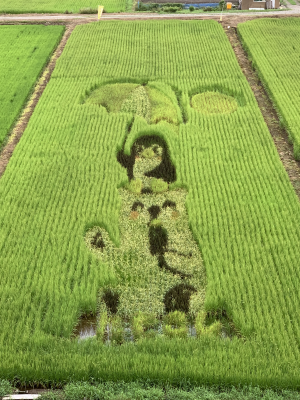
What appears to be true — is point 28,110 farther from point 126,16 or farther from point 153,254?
point 126,16

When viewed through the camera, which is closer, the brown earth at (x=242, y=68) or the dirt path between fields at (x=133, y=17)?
the brown earth at (x=242, y=68)

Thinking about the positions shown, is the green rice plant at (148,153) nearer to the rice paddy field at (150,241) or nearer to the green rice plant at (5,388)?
the rice paddy field at (150,241)

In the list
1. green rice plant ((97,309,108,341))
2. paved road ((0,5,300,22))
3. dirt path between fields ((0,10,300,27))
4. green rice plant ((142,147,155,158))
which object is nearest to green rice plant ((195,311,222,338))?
green rice plant ((97,309,108,341))

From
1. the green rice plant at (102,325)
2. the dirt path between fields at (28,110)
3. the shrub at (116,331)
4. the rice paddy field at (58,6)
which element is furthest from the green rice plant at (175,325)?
the rice paddy field at (58,6)

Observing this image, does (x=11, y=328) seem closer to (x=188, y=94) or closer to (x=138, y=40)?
(x=188, y=94)

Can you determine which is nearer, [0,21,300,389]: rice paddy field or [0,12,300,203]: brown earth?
[0,21,300,389]: rice paddy field

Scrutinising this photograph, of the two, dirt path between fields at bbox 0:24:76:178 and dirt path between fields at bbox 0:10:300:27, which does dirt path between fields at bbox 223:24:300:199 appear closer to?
dirt path between fields at bbox 0:10:300:27
